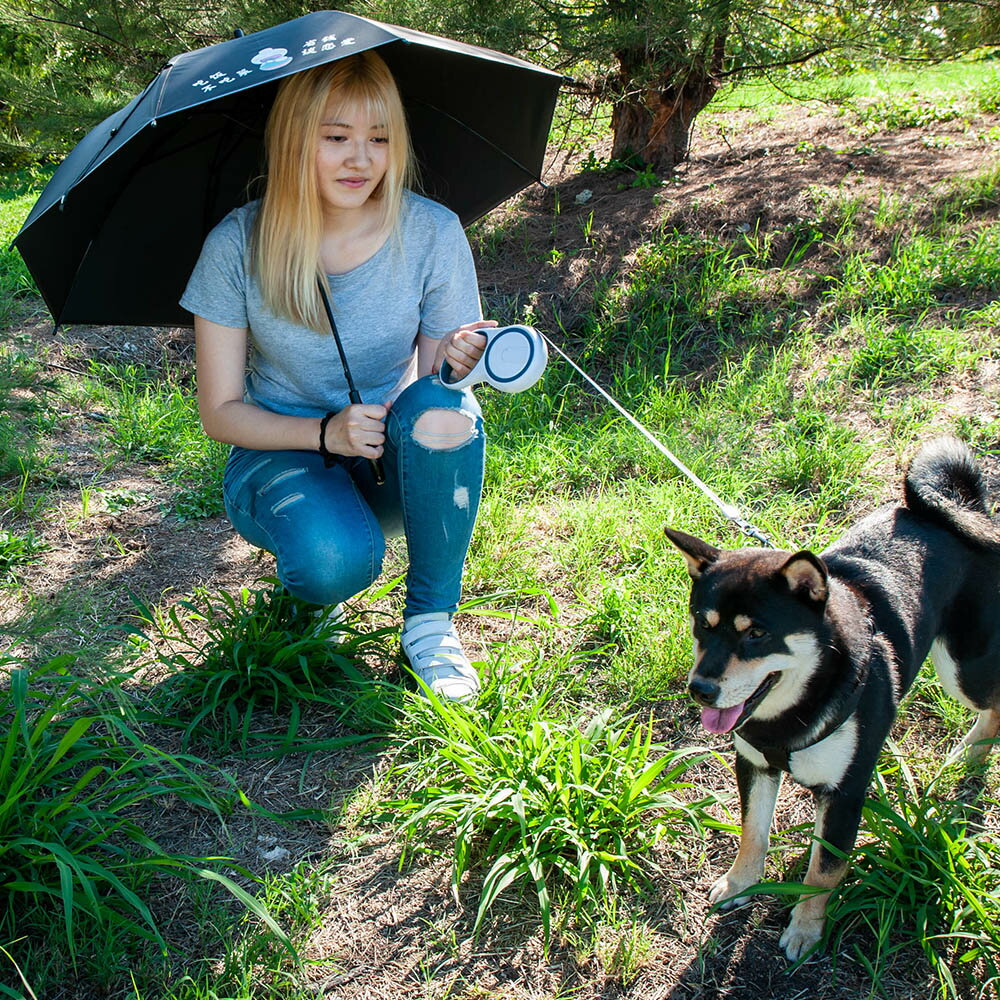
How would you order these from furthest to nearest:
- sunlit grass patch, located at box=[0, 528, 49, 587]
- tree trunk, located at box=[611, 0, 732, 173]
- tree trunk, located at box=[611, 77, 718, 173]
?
tree trunk, located at box=[611, 77, 718, 173] < tree trunk, located at box=[611, 0, 732, 173] < sunlit grass patch, located at box=[0, 528, 49, 587]

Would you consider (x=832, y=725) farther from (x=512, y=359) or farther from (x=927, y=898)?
(x=512, y=359)

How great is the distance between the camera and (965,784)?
99.3 inches

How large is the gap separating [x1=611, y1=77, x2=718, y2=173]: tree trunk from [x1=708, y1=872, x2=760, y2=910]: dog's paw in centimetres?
490

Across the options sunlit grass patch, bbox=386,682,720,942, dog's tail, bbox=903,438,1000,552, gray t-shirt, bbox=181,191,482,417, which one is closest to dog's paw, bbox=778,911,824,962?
sunlit grass patch, bbox=386,682,720,942

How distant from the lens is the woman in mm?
2592

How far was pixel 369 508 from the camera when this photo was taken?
9.70 feet

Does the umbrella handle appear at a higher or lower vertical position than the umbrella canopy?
lower

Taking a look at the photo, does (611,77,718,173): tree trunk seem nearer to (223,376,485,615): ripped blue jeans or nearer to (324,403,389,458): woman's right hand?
(223,376,485,615): ripped blue jeans

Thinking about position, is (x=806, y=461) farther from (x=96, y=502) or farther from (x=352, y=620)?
(x=96, y=502)

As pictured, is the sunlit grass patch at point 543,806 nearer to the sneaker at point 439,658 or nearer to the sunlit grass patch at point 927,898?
the sneaker at point 439,658

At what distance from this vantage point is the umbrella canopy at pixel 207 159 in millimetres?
2334

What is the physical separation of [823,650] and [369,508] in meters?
1.49

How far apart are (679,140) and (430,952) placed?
17.5 feet

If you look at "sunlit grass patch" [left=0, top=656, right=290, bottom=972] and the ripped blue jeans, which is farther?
the ripped blue jeans
